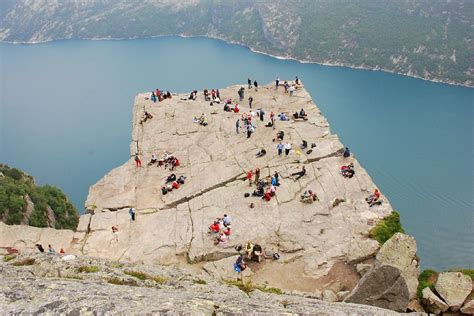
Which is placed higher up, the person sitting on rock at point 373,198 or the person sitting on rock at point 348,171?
the person sitting on rock at point 348,171

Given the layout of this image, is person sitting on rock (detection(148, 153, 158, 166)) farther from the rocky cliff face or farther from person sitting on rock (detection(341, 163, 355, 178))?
person sitting on rock (detection(341, 163, 355, 178))

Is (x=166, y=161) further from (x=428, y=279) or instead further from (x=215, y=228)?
(x=428, y=279)

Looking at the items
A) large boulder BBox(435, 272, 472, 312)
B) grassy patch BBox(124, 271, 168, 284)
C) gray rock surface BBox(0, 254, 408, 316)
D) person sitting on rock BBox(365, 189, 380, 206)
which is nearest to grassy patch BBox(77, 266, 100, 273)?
gray rock surface BBox(0, 254, 408, 316)

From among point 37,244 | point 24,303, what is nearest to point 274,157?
point 37,244

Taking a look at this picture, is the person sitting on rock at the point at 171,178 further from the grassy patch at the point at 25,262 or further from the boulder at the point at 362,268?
the grassy patch at the point at 25,262

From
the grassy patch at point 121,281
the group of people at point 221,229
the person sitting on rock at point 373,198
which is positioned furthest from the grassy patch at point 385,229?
the grassy patch at point 121,281
